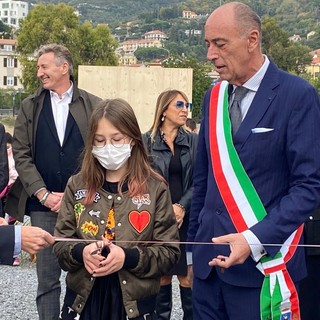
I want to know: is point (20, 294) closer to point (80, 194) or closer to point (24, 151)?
point (24, 151)

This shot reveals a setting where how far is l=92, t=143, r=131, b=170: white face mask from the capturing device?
3.68m

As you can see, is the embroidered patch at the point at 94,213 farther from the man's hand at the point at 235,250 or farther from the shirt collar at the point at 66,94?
the shirt collar at the point at 66,94

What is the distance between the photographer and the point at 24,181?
5.05 metres

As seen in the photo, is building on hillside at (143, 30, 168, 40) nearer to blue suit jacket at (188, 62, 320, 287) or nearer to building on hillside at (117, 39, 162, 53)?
building on hillside at (117, 39, 162, 53)

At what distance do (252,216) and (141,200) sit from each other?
701mm

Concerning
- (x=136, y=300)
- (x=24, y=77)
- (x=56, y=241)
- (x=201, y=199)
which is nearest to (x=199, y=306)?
(x=136, y=300)

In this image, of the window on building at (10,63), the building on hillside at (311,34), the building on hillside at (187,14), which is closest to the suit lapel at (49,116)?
the window on building at (10,63)

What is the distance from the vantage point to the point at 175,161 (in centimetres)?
554

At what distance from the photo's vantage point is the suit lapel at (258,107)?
127 inches

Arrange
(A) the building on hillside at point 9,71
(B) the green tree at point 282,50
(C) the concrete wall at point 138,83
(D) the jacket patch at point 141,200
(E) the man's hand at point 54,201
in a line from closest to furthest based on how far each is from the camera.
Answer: (D) the jacket patch at point 141,200
(E) the man's hand at point 54,201
(C) the concrete wall at point 138,83
(B) the green tree at point 282,50
(A) the building on hillside at point 9,71

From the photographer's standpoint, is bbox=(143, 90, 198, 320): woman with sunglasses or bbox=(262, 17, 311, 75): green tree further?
bbox=(262, 17, 311, 75): green tree

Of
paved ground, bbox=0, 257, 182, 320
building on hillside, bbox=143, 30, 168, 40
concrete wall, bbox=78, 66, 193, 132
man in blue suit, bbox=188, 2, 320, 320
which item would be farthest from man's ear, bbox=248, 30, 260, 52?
building on hillside, bbox=143, 30, 168, 40

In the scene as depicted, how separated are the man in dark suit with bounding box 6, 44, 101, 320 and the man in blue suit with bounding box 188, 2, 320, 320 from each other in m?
1.91

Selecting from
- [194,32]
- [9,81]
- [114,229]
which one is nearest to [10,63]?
[9,81]
